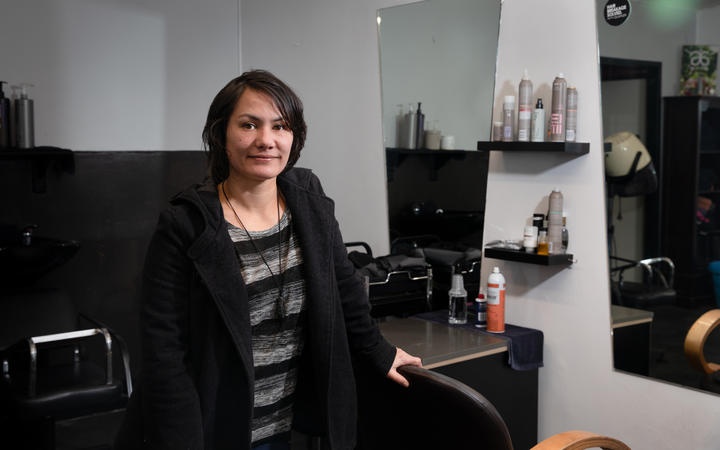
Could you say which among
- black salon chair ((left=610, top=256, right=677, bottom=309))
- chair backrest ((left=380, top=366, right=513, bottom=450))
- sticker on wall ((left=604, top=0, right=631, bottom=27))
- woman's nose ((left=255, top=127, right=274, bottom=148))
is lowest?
chair backrest ((left=380, top=366, right=513, bottom=450))

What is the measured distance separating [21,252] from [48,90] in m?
0.81

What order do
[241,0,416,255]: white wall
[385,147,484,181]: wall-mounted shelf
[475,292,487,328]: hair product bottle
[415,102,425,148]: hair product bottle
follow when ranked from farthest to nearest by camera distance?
[241,0,416,255]: white wall, [415,102,425,148]: hair product bottle, [385,147,484,181]: wall-mounted shelf, [475,292,487,328]: hair product bottle

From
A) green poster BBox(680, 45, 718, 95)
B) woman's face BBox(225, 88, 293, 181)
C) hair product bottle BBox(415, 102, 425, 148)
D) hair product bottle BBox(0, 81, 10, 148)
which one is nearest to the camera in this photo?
woman's face BBox(225, 88, 293, 181)

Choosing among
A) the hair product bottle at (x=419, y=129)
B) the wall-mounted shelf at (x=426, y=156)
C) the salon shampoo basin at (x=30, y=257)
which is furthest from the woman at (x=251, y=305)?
the salon shampoo basin at (x=30, y=257)

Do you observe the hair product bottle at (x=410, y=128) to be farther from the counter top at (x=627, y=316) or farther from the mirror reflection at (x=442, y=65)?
the counter top at (x=627, y=316)

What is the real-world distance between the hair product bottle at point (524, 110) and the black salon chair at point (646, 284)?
0.49 metres

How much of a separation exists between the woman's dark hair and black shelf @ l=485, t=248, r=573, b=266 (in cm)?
114

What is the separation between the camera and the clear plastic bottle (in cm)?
263

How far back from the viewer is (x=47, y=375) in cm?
293

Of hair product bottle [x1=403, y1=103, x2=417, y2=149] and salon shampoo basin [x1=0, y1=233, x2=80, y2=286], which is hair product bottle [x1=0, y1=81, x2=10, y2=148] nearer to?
salon shampoo basin [x1=0, y1=233, x2=80, y2=286]

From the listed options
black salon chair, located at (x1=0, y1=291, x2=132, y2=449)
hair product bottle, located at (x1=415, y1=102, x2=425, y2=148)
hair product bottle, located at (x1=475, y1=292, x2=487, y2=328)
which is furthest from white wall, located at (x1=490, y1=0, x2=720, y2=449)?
black salon chair, located at (x1=0, y1=291, x2=132, y2=449)

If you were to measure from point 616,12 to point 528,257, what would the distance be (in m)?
0.82

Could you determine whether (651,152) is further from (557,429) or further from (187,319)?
(187,319)

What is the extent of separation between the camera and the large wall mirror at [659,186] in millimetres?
2113
